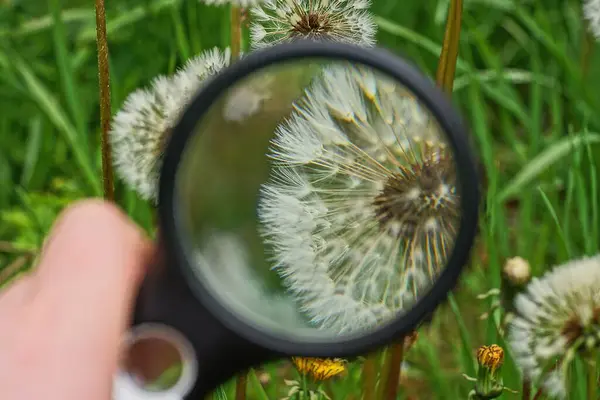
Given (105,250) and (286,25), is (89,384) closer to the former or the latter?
(105,250)

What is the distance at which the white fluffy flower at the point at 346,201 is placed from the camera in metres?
0.80

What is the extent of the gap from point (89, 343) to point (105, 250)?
7 centimetres

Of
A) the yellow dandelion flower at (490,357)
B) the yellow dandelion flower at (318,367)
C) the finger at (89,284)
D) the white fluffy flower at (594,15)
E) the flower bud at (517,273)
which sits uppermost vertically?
the white fluffy flower at (594,15)

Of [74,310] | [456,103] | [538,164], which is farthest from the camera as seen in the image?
[456,103]

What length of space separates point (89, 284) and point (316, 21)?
18.5 inches

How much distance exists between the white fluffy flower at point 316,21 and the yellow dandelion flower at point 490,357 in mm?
371

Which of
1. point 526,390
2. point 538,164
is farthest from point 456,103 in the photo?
point 526,390

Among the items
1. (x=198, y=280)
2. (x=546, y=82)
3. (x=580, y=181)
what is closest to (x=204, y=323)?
(x=198, y=280)

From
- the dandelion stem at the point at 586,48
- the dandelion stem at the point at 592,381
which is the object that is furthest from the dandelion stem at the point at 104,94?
the dandelion stem at the point at 586,48

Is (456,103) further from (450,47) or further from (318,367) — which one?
(318,367)

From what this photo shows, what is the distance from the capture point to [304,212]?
87 centimetres

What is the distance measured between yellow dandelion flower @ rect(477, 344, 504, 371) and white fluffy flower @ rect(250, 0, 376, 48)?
0.37m

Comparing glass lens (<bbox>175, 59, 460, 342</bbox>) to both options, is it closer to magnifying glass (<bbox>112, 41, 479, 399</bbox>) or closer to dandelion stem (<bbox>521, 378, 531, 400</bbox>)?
magnifying glass (<bbox>112, 41, 479, 399</bbox>)

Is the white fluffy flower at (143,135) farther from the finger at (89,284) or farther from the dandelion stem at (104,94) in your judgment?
the finger at (89,284)
